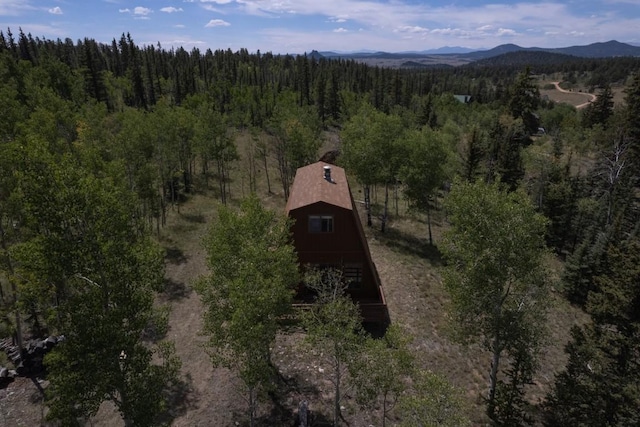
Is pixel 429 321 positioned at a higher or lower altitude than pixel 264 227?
lower

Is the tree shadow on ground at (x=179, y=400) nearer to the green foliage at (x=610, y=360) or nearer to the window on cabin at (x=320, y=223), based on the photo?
the window on cabin at (x=320, y=223)

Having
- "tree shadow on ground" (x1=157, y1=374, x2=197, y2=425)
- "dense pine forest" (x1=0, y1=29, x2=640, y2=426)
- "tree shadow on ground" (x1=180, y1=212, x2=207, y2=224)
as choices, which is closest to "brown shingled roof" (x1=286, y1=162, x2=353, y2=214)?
"dense pine forest" (x1=0, y1=29, x2=640, y2=426)

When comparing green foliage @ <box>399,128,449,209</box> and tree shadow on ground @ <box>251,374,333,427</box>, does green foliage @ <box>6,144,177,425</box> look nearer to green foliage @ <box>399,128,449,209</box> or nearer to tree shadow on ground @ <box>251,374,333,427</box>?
tree shadow on ground @ <box>251,374,333,427</box>

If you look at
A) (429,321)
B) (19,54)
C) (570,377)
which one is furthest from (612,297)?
(19,54)

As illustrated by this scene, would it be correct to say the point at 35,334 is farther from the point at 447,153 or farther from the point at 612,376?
the point at 447,153

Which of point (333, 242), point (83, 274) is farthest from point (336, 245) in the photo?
point (83, 274)

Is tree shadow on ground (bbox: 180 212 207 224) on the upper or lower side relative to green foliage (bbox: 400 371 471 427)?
lower
